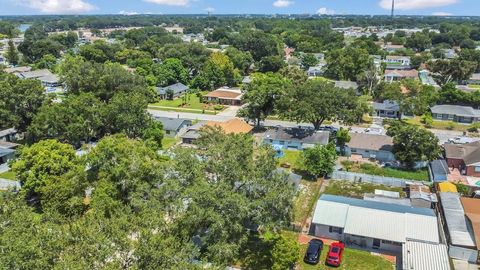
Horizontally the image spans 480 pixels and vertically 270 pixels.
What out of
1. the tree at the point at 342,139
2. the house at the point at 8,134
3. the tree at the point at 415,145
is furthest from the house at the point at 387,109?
the house at the point at 8,134

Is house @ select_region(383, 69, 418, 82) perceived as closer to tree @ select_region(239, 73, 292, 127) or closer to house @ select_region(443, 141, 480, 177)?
tree @ select_region(239, 73, 292, 127)

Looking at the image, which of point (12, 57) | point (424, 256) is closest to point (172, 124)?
point (424, 256)

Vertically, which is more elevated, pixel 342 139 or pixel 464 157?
pixel 342 139

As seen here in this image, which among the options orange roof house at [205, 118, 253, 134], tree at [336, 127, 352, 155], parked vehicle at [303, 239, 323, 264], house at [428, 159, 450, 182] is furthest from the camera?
orange roof house at [205, 118, 253, 134]

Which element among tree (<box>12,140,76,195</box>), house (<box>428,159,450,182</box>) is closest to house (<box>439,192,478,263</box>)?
house (<box>428,159,450,182</box>)

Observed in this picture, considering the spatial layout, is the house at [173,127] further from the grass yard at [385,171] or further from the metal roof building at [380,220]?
the metal roof building at [380,220]

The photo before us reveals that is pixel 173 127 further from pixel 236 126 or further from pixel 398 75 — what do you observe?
pixel 398 75

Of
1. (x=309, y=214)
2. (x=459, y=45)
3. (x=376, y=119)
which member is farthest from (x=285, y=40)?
(x=309, y=214)
